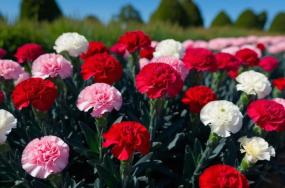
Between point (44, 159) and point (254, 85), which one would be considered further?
point (254, 85)

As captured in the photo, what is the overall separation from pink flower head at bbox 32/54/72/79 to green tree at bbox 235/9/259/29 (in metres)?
23.2

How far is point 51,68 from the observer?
259 centimetres

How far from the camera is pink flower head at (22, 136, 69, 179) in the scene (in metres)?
1.75

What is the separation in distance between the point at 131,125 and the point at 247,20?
24.5 meters

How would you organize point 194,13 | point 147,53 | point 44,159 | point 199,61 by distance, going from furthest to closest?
point 194,13 → point 147,53 → point 199,61 → point 44,159

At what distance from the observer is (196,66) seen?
2.88 m

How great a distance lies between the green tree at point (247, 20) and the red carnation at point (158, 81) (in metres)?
23.4

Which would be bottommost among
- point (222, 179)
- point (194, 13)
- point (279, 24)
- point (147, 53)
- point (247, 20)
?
point (279, 24)

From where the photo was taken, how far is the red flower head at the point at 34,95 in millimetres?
2145

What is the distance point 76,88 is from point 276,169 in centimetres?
161

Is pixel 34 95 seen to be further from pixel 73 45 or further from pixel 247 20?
pixel 247 20

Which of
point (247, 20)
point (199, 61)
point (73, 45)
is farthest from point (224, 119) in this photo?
point (247, 20)

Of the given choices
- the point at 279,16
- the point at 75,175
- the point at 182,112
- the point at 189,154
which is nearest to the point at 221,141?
the point at 189,154

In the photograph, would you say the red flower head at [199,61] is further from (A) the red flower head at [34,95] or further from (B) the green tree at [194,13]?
(B) the green tree at [194,13]
